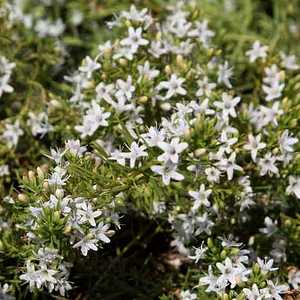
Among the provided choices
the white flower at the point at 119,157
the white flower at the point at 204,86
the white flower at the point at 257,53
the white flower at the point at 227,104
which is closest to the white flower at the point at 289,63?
the white flower at the point at 257,53

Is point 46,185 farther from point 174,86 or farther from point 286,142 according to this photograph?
point 286,142

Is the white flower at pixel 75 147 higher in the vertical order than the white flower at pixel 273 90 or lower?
lower

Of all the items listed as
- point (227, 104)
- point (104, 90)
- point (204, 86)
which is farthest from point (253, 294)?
point (104, 90)

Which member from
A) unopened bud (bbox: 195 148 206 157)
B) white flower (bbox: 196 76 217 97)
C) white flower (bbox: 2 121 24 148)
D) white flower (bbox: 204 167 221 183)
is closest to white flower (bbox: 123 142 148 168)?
unopened bud (bbox: 195 148 206 157)

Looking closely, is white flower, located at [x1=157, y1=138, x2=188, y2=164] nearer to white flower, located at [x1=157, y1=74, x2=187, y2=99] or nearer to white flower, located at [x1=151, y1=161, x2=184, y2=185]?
white flower, located at [x1=151, y1=161, x2=184, y2=185]

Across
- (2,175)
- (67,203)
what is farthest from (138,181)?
(2,175)

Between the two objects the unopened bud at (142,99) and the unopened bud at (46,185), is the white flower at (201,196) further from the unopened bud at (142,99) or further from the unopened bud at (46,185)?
the unopened bud at (46,185)
